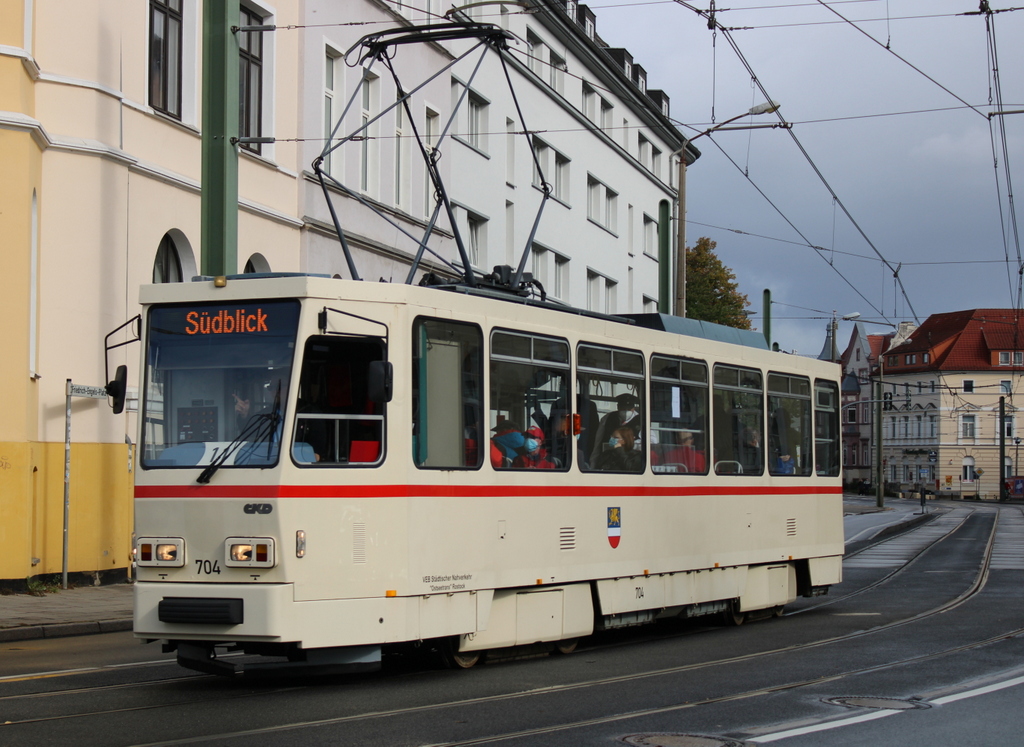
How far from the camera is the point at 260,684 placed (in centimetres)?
994

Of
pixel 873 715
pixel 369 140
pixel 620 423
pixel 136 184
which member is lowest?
pixel 873 715

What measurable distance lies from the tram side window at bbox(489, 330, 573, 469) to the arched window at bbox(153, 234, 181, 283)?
34.3ft

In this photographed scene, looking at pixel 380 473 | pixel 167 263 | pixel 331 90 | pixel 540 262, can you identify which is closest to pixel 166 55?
pixel 167 263

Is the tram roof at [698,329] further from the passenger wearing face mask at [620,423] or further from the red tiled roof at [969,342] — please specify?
the red tiled roof at [969,342]

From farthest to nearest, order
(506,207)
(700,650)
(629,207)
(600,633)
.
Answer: (629,207)
(506,207)
(600,633)
(700,650)

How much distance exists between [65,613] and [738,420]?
7789mm

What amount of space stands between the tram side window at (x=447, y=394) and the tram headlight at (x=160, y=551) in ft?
5.99

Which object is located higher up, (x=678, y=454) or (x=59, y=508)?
(x=678, y=454)

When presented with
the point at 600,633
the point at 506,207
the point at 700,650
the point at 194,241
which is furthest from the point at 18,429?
the point at 506,207

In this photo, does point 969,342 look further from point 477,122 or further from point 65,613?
point 65,613

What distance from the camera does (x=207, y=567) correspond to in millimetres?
9367

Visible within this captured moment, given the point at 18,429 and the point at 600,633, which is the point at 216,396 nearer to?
the point at 600,633

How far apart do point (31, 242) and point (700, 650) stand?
10.6 metres

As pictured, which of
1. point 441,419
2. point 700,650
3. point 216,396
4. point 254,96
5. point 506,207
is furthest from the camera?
point 506,207
